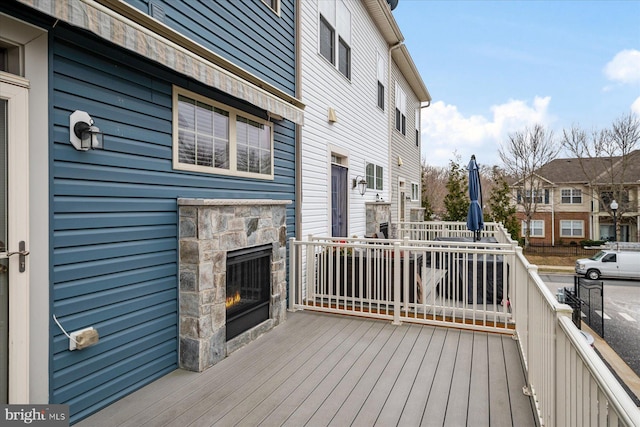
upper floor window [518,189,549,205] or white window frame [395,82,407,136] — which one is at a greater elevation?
white window frame [395,82,407,136]

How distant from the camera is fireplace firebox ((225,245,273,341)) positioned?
358 cm

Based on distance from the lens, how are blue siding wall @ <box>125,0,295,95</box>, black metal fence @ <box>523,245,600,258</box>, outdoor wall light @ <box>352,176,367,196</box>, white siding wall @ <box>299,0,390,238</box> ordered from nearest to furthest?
blue siding wall @ <box>125,0,295,95</box> → white siding wall @ <box>299,0,390,238</box> → outdoor wall light @ <box>352,176,367,196</box> → black metal fence @ <box>523,245,600,258</box>

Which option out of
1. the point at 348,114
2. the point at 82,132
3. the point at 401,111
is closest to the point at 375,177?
the point at 348,114

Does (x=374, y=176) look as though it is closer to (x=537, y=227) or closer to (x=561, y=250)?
(x=561, y=250)

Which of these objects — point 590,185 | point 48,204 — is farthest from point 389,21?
point 590,185

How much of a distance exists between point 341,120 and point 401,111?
5.58 m

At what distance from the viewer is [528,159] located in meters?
23.2

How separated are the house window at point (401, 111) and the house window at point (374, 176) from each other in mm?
2694

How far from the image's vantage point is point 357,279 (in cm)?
508

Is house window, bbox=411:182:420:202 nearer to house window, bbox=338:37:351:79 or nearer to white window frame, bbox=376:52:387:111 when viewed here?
white window frame, bbox=376:52:387:111

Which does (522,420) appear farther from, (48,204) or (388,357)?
(48,204)

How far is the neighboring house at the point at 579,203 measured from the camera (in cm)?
2306

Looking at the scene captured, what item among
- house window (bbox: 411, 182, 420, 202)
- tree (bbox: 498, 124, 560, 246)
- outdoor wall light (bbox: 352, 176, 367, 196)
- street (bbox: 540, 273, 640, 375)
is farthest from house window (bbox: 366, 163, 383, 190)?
tree (bbox: 498, 124, 560, 246)

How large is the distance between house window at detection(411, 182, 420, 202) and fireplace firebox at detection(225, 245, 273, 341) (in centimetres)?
1080
